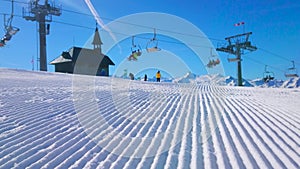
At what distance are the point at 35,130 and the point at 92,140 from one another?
119 cm

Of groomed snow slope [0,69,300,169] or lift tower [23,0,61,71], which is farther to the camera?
lift tower [23,0,61,71]

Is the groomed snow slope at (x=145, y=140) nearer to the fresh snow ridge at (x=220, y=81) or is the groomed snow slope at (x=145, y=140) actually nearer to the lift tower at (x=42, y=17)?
the fresh snow ridge at (x=220, y=81)

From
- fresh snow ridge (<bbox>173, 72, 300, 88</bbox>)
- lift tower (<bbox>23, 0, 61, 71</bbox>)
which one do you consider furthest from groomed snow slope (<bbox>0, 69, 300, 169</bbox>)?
lift tower (<bbox>23, 0, 61, 71</bbox>)

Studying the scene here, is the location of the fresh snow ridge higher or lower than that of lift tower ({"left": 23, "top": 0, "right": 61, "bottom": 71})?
lower

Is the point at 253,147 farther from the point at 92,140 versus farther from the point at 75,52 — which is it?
the point at 75,52

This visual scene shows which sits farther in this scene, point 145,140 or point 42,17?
point 42,17

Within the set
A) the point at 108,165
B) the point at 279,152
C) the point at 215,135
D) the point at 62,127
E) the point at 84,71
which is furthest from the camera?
the point at 84,71

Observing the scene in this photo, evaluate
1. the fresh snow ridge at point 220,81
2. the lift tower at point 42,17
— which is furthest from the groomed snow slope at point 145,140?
the lift tower at point 42,17

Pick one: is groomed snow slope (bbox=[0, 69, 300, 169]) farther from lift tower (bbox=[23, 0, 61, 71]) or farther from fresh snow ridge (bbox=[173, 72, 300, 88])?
lift tower (bbox=[23, 0, 61, 71])

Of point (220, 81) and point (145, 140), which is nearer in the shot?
point (145, 140)

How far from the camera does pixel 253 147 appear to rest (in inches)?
144

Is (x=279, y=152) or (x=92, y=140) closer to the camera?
(x=279, y=152)

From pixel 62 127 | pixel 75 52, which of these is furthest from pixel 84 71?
pixel 62 127

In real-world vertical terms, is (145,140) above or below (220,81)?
below
